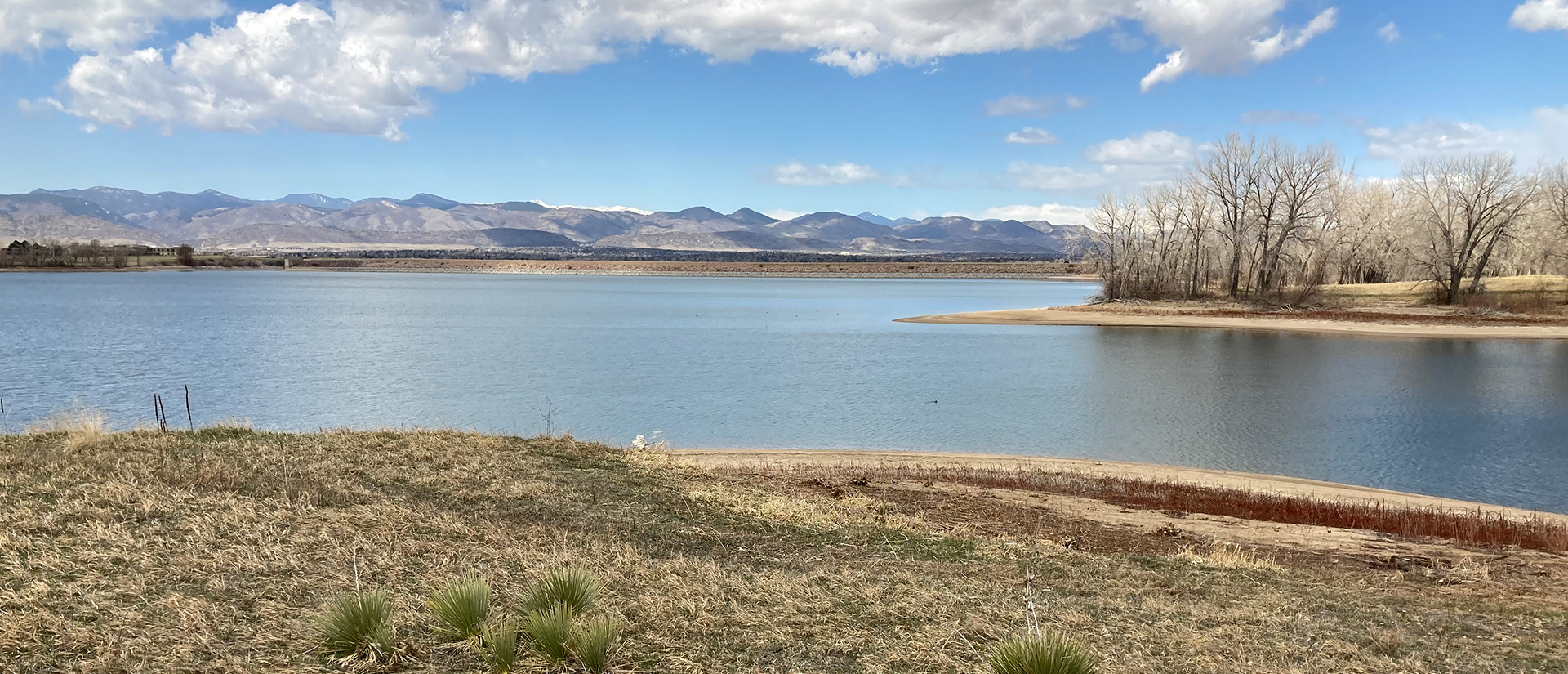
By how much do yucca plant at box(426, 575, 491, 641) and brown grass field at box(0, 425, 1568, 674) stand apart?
5.8 inches

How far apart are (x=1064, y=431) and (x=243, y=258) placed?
8188 inches

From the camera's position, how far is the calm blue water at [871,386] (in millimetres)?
22031

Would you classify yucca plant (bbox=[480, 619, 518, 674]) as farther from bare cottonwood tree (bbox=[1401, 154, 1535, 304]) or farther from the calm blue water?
bare cottonwood tree (bbox=[1401, 154, 1535, 304])

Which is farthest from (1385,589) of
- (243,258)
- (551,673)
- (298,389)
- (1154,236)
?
(243,258)

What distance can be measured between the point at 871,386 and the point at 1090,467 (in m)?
13.8

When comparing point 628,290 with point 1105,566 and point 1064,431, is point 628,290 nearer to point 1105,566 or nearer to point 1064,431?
point 1064,431

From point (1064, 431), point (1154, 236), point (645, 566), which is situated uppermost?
point (1154, 236)

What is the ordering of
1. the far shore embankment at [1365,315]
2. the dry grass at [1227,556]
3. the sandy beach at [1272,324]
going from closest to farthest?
the dry grass at [1227,556], the sandy beach at [1272,324], the far shore embankment at [1365,315]

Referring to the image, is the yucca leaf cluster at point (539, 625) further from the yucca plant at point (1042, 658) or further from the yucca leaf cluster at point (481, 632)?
the yucca plant at point (1042, 658)

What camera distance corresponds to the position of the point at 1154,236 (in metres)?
75.9

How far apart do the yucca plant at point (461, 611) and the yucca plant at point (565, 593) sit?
0.31 metres

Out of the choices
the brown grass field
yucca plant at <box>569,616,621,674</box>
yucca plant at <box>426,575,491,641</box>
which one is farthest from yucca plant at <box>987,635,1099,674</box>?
yucca plant at <box>426,575,491,641</box>

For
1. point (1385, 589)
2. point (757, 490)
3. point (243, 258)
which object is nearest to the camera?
point (1385, 589)

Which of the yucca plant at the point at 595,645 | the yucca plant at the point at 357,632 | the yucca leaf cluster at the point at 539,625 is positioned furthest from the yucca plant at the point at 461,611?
the yucca plant at the point at 595,645
